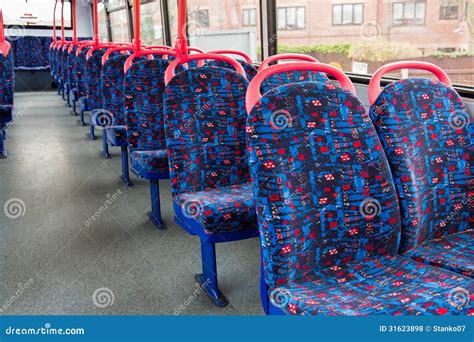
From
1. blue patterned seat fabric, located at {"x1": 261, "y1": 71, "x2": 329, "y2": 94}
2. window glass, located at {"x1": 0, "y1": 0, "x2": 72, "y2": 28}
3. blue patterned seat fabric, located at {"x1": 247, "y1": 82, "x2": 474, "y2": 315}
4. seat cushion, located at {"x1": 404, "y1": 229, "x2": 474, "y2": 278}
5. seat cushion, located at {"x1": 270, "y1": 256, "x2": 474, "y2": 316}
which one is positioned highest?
window glass, located at {"x1": 0, "y1": 0, "x2": 72, "y2": 28}

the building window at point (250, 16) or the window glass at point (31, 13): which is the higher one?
the window glass at point (31, 13)

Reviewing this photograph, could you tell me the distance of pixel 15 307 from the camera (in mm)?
2254

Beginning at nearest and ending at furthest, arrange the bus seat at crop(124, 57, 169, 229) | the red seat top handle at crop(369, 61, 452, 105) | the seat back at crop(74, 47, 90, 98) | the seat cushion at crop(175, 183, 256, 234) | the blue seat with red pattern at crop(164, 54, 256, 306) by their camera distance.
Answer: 1. the red seat top handle at crop(369, 61, 452, 105)
2. the seat cushion at crop(175, 183, 256, 234)
3. the blue seat with red pattern at crop(164, 54, 256, 306)
4. the bus seat at crop(124, 57, 169, 229)
5. the seat back at crop(74, 47, 90, 98)

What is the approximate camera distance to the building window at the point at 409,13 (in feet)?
9.54

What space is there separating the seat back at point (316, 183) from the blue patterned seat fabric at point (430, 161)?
0.10 meters

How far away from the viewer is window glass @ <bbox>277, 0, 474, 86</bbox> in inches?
104

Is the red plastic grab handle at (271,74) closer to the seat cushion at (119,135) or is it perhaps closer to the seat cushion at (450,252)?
the seat cushion at (450,252)

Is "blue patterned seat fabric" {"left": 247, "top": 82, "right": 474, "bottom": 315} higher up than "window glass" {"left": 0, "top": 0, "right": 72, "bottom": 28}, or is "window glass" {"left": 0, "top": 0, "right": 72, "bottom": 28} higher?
"window glass" {"left": 0, "top": 0, "right": 72, "bottom": 28}

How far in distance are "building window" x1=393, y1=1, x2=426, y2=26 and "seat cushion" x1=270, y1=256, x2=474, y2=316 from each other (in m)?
1.83

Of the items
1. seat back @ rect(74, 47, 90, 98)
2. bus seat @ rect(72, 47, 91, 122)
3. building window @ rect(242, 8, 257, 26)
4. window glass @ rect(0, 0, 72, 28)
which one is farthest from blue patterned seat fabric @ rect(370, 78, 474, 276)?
window glass @ rect(0, 0, 72, 28)

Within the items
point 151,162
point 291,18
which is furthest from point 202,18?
point 151,162

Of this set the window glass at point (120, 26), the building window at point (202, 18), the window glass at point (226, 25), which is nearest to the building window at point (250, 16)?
the window glass at point (226, 25)

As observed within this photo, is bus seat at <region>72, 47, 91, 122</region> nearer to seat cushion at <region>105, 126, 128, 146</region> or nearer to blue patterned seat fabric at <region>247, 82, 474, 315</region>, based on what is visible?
seat cushion at <region>105, 126, 128, 146</region>

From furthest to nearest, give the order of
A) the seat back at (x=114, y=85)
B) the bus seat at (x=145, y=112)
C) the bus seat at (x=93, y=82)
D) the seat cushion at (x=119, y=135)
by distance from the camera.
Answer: the bus seat at (x=93, y=82), the seat back at (x=114, y=85), the seat cushion at (x=119, y=135), the bus seat at (x=145, y=112)
